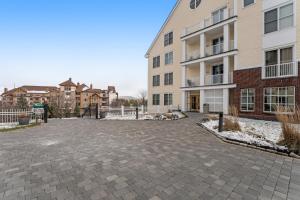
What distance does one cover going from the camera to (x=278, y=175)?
346 cm

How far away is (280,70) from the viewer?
39.1 ft

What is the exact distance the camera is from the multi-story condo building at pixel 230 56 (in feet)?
38.4

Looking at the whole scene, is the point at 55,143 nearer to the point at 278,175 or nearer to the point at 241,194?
the point at 241,194

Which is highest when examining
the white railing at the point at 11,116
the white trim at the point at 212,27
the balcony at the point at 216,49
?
the white trim at the point at 212,27

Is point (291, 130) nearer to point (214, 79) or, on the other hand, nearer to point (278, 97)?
point (278, 97)

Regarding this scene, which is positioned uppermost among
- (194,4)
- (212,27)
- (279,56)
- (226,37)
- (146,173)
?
(194,4)

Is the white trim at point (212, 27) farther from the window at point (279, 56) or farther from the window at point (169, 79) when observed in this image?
the window at point (169, 79)

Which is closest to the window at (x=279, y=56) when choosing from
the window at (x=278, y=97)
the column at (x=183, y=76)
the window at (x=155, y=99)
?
the window at (x=278, y=97)

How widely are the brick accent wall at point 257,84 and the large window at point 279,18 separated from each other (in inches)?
129

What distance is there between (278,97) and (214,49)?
8283mm

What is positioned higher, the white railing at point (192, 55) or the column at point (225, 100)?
the white railing at point (192, 55)

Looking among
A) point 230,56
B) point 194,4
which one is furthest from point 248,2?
point 194,4

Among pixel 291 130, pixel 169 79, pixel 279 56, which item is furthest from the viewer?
pixel 169 79

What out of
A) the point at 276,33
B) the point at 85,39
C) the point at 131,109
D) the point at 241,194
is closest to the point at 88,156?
the point at 241,194
